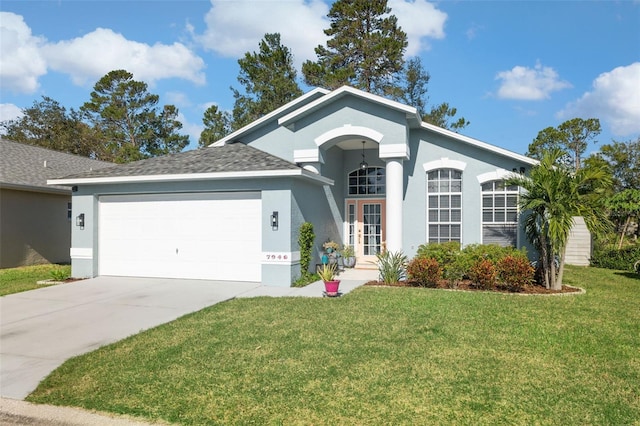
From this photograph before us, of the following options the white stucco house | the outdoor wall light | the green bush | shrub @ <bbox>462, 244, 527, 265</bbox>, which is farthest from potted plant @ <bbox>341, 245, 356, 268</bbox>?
the green bush

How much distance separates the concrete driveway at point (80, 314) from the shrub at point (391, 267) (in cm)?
345

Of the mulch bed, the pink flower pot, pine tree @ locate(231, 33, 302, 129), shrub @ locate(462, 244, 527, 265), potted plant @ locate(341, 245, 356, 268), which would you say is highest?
pine tree @ locate(231, 33, 302, 129)

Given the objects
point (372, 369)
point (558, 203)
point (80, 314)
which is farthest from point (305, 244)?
point (372, 369)

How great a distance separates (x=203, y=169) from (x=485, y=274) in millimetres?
8161

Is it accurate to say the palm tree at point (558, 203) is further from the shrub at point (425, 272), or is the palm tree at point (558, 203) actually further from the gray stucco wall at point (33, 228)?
the gray stucco wall at point (33, 228)

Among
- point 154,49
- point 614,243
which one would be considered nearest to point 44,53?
point 154,49

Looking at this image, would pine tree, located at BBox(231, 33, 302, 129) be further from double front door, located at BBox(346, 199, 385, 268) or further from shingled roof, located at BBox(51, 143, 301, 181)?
double front door, located at BBox(346, 199, 385, 268)

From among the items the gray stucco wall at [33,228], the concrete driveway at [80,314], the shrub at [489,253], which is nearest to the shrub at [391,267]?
the shrub at [489,253]

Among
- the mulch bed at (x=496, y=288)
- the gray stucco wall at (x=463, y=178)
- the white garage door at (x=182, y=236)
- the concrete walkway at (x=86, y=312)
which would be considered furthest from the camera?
the gray stucco wall at (x=463, y=178)

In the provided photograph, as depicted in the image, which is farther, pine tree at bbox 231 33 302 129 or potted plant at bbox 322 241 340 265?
pine tree at bbox 231 33 302 129

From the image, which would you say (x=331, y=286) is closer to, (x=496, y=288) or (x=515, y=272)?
(x=496, y=288)

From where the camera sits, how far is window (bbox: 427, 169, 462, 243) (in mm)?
13586

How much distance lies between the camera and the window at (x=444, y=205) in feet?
44.6

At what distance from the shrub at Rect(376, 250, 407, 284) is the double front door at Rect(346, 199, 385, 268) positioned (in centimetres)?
313
